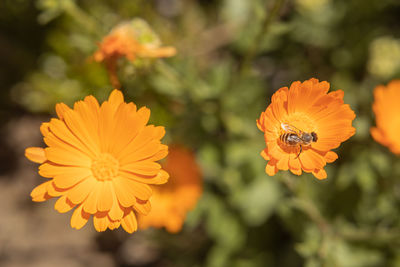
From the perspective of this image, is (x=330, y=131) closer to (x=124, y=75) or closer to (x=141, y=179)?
(x=141, y=179)

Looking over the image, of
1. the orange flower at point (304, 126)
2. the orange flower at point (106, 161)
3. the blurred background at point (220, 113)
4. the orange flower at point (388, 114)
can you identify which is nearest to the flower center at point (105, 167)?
the orange flower at point (106, 161)

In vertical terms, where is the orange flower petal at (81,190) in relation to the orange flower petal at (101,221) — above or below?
above

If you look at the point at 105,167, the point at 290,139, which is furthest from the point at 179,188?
the point at 290,139

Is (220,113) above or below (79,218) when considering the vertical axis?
above

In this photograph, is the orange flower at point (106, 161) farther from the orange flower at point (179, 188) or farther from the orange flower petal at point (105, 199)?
the orange flower at point (179, 188)

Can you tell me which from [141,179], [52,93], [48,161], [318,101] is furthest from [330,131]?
[52,93]

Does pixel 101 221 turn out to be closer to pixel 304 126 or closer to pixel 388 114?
pixel 304 126
